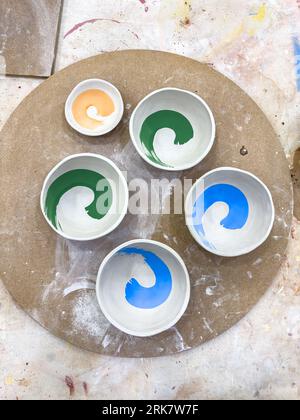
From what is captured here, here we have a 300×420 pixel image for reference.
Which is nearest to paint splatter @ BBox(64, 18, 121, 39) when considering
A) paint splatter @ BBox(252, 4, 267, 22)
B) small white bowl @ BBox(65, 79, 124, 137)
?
small white bowl @ BBox(65, 79, 124, 137)

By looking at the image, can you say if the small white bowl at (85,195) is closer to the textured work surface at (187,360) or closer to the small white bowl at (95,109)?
the small white bowl at (95,109)

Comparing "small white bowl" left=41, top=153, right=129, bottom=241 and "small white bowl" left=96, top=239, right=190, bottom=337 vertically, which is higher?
"small white bowl" left=41, top=153, right=129, bottom=241

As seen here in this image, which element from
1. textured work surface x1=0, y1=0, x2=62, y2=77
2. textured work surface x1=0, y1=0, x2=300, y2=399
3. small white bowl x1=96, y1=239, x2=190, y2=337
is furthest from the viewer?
textured work surface x1=0, y1=0, x2=62, y2=77

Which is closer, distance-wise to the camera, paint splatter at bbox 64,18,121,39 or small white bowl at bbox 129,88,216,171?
small white bowl at bbox 129,88,216,171

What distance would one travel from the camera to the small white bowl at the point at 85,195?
149cm

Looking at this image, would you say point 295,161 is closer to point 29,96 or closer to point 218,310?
point 218,310

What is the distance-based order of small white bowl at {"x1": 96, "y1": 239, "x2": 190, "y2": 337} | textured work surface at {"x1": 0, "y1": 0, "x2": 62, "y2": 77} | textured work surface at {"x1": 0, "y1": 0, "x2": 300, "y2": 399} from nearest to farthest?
small white bowl at {"x1": 96, "y1": 239, "x2": 190, "y2": 337} → textured work surface at {"x1": 0, "y1": 0, "x2": 300, "y2": 399} → textured work surface at {"x1": 0, "y1": 0, "x2": 62, "y2": 77}

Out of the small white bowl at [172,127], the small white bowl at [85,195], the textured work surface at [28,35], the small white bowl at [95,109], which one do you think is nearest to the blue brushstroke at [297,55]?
the small white bowl at [172,127]

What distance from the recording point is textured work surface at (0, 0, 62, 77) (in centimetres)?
167

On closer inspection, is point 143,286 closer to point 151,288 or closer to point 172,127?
point 151,288

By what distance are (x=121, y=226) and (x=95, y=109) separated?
0.45 metres

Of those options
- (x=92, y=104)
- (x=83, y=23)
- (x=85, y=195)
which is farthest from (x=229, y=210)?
(x=83, y=23)

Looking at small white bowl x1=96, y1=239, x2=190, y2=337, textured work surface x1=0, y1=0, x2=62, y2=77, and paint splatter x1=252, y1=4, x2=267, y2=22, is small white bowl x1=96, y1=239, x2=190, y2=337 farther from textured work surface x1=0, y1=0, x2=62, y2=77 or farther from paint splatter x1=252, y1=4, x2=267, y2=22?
paint splatter x1=252, y1=4, x2=267, y2=22

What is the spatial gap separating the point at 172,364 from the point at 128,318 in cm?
26
